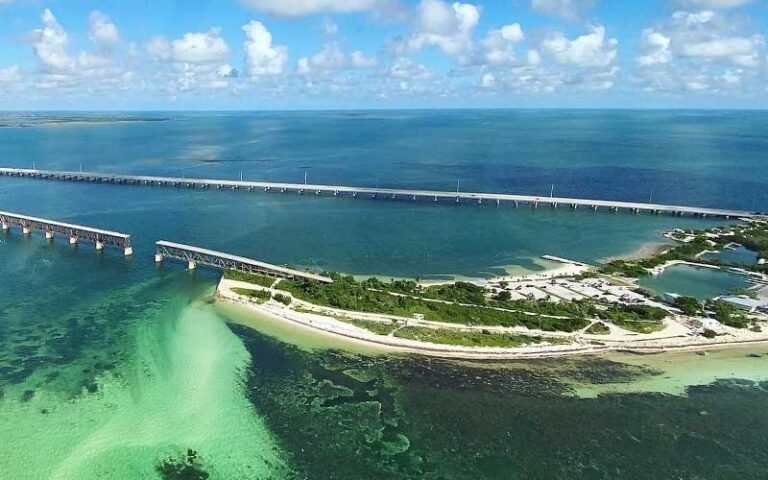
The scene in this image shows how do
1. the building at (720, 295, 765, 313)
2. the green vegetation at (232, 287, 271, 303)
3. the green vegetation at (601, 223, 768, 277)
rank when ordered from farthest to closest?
the green vegetation at (601, 223, 768, 277) → the green vegetation at (232, 287, 271, 303) → the building at (720, 295, 765, 313)

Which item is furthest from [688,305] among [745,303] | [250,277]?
[250,277]

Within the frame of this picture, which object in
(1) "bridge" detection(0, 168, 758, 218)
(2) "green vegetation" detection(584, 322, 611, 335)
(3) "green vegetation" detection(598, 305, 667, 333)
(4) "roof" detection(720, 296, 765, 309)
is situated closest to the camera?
(2) "green vegetation" detection(584, 322, 611, 335)

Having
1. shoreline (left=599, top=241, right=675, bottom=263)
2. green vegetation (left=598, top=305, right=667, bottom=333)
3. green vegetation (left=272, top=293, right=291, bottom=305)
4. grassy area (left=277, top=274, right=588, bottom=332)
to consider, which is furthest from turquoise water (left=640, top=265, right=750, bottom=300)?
green vegetation (left=272, top=293, right=291, bottom=305)

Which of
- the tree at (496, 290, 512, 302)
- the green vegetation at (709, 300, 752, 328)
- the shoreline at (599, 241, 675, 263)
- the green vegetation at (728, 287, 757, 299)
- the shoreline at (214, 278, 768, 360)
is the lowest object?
the shoreline at (214, 278, 768, 360)

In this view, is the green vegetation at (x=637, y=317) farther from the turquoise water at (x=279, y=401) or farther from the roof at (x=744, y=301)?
the roof at (x=744, y=301)

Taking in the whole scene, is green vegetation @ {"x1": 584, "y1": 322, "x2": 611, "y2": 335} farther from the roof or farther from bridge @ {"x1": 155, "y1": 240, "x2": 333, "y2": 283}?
bridge @ {"x1": 155, "y1": 240, "x2": 333, "y2": 283}

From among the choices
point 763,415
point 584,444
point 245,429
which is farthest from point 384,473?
point 763,415

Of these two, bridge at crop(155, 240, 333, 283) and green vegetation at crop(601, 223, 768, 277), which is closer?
bridge at crop(155, 240, 333, 283)

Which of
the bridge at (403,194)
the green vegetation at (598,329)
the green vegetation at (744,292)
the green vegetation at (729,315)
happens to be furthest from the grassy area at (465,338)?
the bridge at (403,194)
